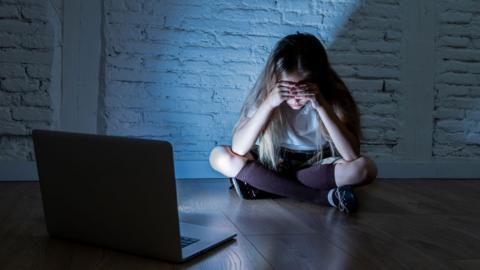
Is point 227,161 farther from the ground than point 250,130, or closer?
closer

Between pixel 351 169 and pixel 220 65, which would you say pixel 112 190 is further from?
pixel 220 65

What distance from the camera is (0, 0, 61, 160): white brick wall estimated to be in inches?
71.9

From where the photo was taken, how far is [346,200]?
4.79 ft

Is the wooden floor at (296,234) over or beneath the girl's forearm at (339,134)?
beneath

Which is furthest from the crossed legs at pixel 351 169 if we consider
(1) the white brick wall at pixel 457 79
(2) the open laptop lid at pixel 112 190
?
(1) the white brick wall at pixel 457 79

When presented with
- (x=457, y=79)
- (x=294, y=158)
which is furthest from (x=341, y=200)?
(x=457, y=79)

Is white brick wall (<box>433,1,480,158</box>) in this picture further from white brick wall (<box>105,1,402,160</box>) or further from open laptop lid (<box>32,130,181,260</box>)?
open laptop lid (<box>32,130,181,260</box>)

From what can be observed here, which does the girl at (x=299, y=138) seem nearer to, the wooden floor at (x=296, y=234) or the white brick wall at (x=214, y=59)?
the wooden floor at (x=296, y=234)

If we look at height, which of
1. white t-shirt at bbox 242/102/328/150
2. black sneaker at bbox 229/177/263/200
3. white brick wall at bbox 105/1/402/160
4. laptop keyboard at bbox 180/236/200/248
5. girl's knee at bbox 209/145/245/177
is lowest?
black sneaker at bbox 229/177/263/200

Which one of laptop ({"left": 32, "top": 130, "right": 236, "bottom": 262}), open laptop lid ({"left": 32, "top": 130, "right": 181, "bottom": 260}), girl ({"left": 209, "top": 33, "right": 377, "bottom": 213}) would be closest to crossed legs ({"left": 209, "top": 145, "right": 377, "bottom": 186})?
girl ({"left": 209, "top": 33, "right": 377, "bottom": 213})

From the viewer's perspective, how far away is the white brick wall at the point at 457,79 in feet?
7.20

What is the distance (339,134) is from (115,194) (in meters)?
0.81

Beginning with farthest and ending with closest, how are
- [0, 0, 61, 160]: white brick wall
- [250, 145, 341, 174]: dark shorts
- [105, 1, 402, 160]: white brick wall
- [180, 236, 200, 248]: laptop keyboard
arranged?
1. [105, 1, 402, 160]: white brick wall
2. [0, 0, 61, 160]: white brick wall
3. [250, 145, 341, 174]: dark shorts
4. [180, 236, 200, 248]: laptop keyboard

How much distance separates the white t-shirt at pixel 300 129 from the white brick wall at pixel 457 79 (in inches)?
30.8
